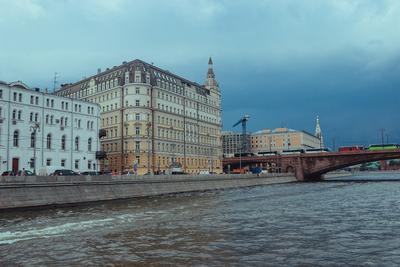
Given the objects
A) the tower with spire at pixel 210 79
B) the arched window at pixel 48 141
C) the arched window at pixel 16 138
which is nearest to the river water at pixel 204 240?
the arched window at pixel 16 138

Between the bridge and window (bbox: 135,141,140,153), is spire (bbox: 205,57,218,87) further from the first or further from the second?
window (bbox: 135,141,140,153)

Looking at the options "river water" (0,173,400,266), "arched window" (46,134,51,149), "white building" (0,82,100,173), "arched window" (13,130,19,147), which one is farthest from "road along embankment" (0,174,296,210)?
"arched window" (13,130,19,147)

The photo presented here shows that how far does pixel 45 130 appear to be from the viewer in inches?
3228

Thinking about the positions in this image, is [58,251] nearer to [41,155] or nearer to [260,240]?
[260,240]

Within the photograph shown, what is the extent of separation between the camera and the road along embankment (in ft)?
142

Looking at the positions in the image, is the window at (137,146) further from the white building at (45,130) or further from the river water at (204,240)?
the river water at (204,240)

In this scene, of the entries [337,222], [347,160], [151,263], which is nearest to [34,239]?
Answer: [151,263]

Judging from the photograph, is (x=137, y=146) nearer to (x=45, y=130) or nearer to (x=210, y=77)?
(x=45, y=130)

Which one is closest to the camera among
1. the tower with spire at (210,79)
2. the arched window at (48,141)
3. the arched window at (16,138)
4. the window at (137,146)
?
the arched window at (16,138)

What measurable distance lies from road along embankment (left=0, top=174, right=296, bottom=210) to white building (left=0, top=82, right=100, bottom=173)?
18.1m

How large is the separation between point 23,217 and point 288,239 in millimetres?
22959

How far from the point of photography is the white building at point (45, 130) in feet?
247

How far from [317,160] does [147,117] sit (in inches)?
2082

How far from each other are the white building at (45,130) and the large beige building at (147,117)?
19464mm
